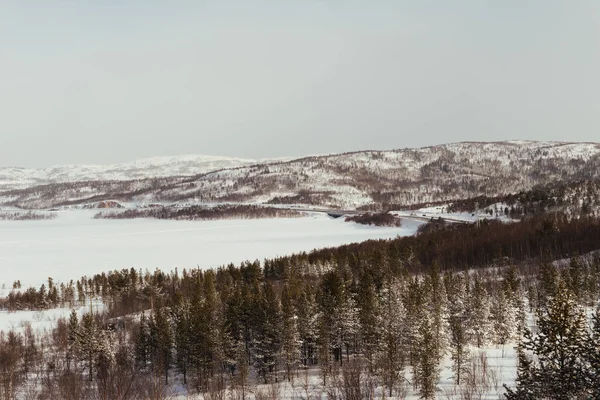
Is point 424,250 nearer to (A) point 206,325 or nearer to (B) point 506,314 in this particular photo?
(B) point 506,314

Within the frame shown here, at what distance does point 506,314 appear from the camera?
124 ft

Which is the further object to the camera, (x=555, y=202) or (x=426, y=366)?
(x=555, y=202)

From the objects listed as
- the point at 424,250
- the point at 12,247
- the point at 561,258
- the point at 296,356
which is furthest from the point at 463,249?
the point at 12,247

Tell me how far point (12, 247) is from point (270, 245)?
8076cm

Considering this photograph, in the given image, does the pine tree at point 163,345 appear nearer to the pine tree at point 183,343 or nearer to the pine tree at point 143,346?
the pine tree at point 183,343

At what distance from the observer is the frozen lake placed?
99750 millimetres

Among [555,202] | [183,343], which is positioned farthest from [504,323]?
[555,202]

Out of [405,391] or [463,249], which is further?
[463,249]

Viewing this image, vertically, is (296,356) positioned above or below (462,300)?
below

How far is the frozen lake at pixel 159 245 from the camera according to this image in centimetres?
9975

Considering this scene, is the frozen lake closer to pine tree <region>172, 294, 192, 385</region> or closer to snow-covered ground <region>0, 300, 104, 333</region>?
snow-covered ground <region>0, 300, 104, 333</region>

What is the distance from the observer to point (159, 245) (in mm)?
130375

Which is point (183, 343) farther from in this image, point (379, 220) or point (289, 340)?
point (379, 220)

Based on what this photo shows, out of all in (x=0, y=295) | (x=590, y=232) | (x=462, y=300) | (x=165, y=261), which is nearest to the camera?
(x=462, y=300)
